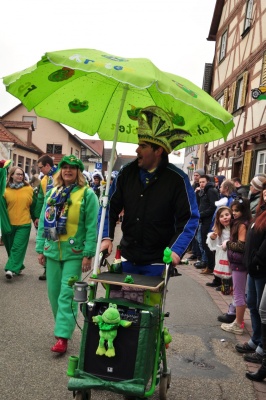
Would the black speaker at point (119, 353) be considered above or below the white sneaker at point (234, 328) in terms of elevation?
above

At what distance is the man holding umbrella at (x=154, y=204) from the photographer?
3.46 meters

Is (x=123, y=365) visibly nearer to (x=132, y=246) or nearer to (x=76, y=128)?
(x=132, y=246)

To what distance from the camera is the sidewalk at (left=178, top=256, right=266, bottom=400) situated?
12.5 ft

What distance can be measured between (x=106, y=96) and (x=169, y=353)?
2.65 m

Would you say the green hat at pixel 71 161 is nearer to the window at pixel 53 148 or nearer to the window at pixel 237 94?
the window at pixel 237 94

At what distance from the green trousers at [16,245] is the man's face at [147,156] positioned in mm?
4223

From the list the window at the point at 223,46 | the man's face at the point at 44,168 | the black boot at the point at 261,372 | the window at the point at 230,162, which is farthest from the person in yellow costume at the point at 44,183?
the window at the point at 223,46

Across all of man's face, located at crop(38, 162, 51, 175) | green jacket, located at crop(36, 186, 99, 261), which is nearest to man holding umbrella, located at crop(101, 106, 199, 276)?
green jacket, located at crop(36, 186, 99, 261)

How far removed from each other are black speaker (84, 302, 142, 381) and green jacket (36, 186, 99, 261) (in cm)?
143

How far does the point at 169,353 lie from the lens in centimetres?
449

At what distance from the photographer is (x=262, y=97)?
10.1m

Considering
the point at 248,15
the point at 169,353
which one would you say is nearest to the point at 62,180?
the point at 169,353

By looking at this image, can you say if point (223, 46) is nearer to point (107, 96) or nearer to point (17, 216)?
point (17, 216)

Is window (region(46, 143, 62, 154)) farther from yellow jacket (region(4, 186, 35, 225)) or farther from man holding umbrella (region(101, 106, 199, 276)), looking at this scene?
man holding umbrella (region(101, 106, 199, 276))
